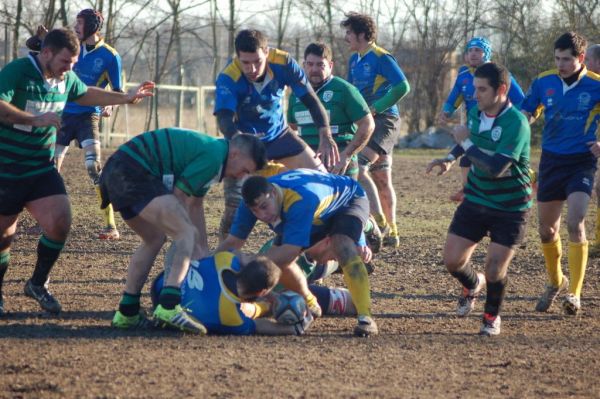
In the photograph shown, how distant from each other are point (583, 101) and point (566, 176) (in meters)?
0.61

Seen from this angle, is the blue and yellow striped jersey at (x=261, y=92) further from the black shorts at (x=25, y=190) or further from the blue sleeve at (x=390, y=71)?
the blue sleeve at (x=390, y=71)

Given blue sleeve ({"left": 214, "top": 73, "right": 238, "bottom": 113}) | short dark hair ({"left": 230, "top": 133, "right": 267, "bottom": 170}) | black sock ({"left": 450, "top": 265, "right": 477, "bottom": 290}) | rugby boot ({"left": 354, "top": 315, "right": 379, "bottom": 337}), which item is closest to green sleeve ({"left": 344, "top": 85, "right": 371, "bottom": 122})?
blue sleeve ({"left": 214, "top": 73, "right": 238, "bottom": 113})

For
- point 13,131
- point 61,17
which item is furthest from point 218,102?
point 61,17

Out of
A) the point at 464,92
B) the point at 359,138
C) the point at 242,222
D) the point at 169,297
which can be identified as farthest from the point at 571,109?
the point at 169,297

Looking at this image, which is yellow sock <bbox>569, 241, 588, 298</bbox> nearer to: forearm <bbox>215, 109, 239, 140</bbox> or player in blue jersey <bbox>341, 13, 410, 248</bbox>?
forearm <bbox>215, 109, 239, 140</bbox>

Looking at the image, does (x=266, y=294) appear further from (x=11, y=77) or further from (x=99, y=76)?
(x=99, y=76)

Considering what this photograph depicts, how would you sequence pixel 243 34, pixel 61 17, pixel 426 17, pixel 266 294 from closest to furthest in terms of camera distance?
pixel 266 294 < pixel 243 34 < pixel 61 17 < pixel 426 17

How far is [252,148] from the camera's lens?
590 cm

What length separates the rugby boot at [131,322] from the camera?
611 cm

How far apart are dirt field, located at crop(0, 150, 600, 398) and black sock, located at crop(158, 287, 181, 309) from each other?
0.22 meters

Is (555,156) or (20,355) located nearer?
(20,355)

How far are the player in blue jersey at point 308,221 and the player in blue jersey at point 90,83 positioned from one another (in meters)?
4.29

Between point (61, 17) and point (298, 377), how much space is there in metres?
19.6

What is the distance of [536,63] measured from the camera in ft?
83.1
